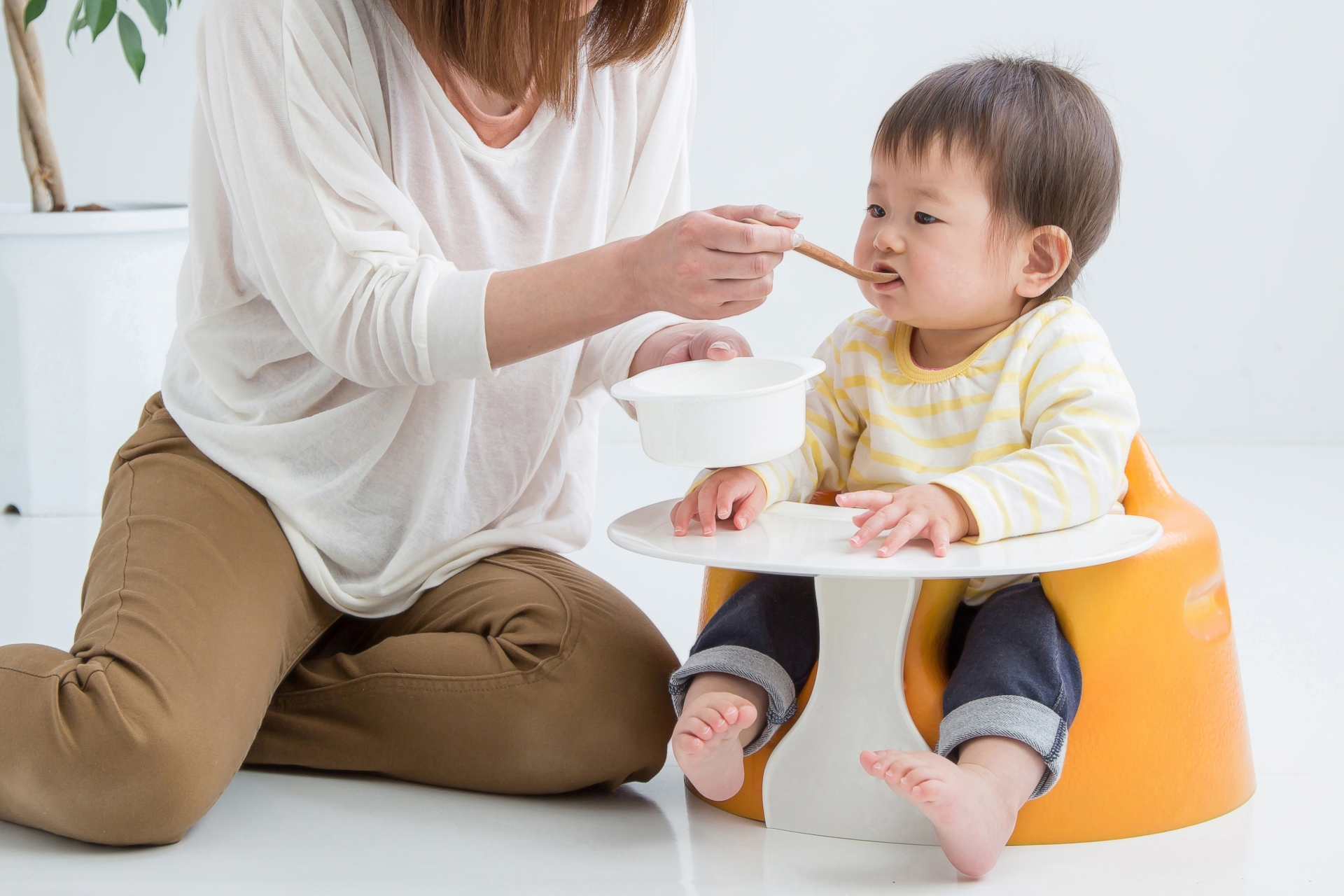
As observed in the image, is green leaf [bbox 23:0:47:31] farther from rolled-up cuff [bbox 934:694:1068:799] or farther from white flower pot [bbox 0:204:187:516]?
rolled-up cuff [bbox 934:694:1068:799]

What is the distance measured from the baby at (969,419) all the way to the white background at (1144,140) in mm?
1645

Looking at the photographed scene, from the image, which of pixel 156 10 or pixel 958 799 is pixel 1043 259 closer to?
pixel 958 799

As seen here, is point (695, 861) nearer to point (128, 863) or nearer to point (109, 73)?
point (128, 863)

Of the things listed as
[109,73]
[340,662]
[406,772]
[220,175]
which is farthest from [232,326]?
[109,73]

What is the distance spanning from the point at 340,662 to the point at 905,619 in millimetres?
480

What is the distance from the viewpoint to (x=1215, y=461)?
257 centimetres

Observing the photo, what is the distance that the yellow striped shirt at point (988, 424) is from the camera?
3.15ft

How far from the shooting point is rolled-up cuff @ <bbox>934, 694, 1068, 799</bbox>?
901mm

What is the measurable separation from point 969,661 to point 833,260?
323 millimetres

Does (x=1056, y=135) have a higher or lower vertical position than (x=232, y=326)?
higher

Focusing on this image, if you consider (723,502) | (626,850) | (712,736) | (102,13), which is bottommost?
(626,850)

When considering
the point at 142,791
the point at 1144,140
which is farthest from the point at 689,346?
the point at 1144,140

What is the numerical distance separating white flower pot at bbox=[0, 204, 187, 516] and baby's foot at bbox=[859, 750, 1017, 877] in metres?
1.61

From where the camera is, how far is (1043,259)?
111 cm
